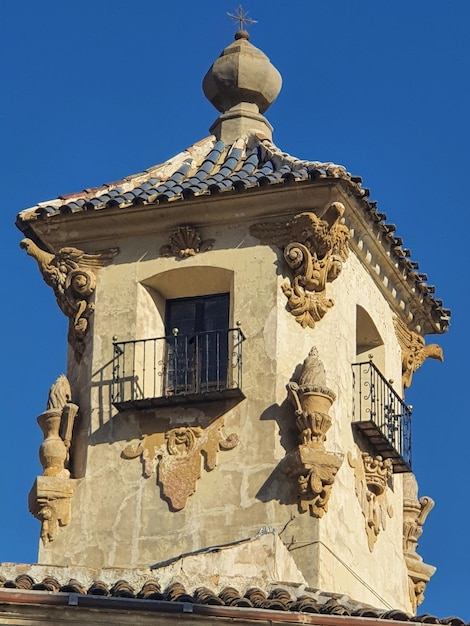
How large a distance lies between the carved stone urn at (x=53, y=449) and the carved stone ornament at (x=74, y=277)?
1.15 metres

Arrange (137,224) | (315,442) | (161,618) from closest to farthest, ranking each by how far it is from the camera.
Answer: (161,618) → (315,442) → (137,224)

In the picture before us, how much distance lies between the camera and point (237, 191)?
102 feet

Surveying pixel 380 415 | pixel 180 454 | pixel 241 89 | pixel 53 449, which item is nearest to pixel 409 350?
pixel 380 415

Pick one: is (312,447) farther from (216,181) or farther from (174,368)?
(216,181)

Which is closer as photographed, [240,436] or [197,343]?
[240,436]

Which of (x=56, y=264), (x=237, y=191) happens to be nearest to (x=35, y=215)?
(x=56, y=264)

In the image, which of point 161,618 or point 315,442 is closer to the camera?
point 161,618

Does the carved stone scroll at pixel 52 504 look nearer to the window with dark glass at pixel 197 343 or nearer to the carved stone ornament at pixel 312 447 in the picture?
the window with dark glass at pixel 197 343

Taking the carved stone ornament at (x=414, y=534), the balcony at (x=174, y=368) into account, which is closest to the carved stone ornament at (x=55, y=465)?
the balcony at (x=174, y=368)

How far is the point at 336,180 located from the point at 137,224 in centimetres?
290

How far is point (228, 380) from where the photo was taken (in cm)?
3045

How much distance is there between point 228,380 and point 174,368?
955 millimetres

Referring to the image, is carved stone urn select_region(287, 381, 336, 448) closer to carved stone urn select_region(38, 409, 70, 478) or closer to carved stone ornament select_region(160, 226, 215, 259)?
carved stone ornament select_region(160, 226, 215, 259)

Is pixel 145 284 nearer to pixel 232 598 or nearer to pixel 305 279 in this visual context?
pixel 305 279
